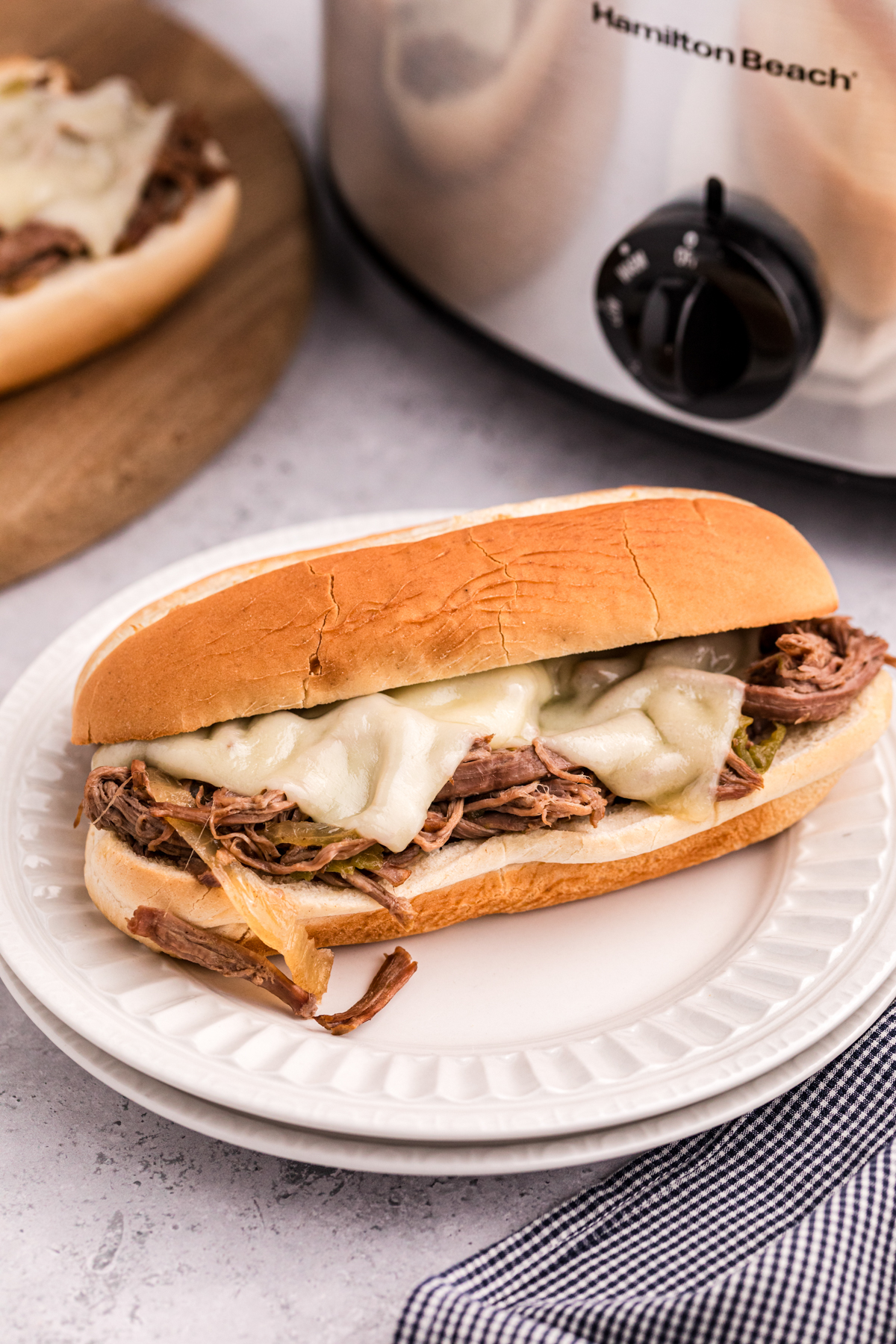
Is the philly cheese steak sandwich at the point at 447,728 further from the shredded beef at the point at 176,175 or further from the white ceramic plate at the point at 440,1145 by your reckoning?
the shredded beef at the point at 176,175

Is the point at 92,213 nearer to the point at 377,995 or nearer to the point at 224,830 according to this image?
the point at 224,830

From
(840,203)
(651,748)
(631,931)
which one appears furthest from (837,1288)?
(840,203)

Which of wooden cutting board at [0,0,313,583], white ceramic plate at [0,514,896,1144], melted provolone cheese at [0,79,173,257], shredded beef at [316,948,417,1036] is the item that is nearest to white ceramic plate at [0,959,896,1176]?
white ceramic plate at [0,514,896,1144]

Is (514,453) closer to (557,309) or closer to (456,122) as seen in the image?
(557,309)

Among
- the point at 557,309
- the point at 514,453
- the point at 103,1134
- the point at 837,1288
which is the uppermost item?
the point at 557,309

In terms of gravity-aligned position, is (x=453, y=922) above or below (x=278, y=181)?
below

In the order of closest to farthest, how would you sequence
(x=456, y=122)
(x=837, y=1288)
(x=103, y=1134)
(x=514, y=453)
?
(x=837, y=1288)
(x=103, y=1134)
(x=456, y=122)
(x=514, y=453)

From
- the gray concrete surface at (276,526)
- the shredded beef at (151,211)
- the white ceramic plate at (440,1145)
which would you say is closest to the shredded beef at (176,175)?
the shredded beef at (151,211)
